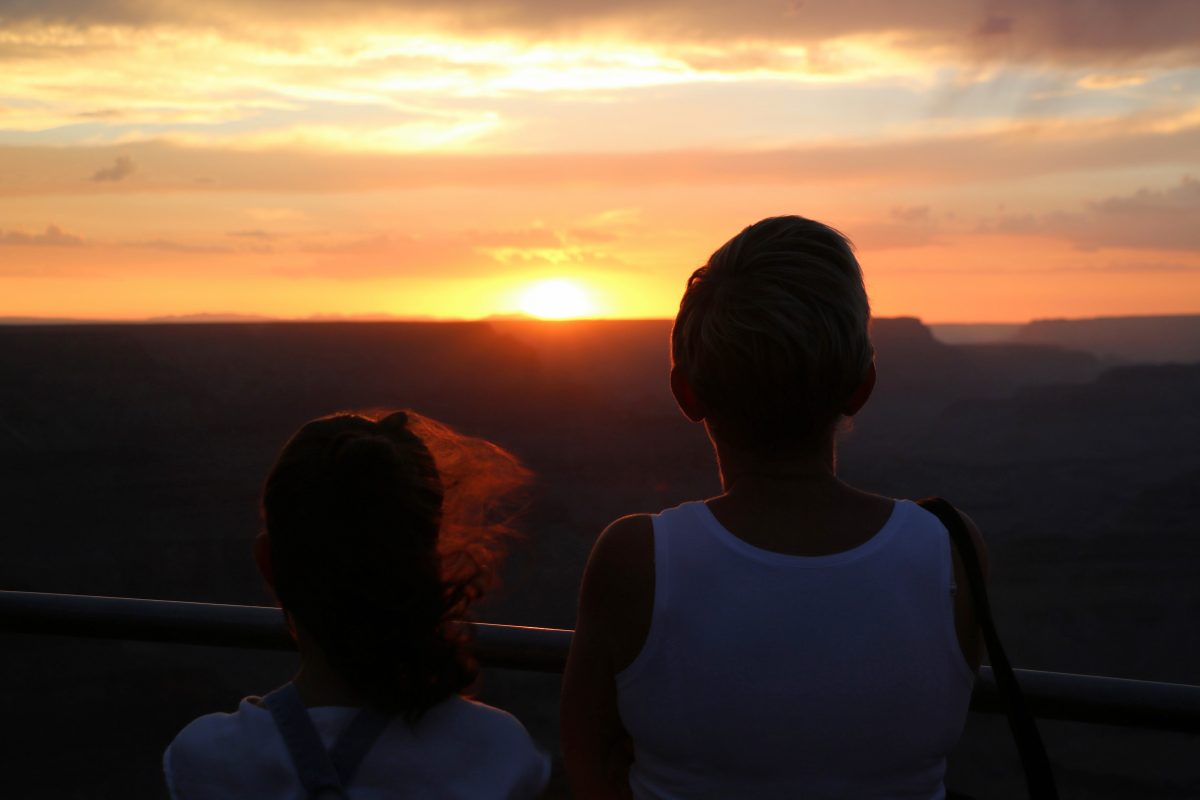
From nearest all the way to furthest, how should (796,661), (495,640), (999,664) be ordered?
(796,661), (999,664), (495,640)

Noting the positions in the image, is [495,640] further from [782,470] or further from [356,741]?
[782,470]

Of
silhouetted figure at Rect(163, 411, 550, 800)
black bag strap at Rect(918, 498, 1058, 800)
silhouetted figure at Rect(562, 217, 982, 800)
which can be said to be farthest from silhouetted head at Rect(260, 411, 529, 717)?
black bag strap at Rect(918, 498, 1058, 800)

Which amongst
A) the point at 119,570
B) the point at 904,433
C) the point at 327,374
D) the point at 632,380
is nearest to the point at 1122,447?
the point at 904,433

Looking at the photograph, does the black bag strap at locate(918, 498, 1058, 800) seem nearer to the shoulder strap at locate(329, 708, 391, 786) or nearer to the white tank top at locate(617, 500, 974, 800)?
the white tank top at locate(617, 500, 974, 800)

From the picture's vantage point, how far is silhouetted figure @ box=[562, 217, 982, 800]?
4.34 feet

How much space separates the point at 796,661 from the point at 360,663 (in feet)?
1.83

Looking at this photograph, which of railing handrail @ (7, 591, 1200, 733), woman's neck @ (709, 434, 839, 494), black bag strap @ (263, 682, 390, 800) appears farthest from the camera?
railing handrail @ (7, 591, 1200, 733)

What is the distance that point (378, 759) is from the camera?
1337mm

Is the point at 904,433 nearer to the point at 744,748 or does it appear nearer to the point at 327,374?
the point at 327,374

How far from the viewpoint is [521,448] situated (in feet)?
267

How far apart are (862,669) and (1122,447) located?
13659 cm

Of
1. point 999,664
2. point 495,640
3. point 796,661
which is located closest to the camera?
point 796,661

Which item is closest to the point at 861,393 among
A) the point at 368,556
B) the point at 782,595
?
the point at 782,595

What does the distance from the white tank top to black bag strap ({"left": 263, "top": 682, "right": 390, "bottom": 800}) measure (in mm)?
342
